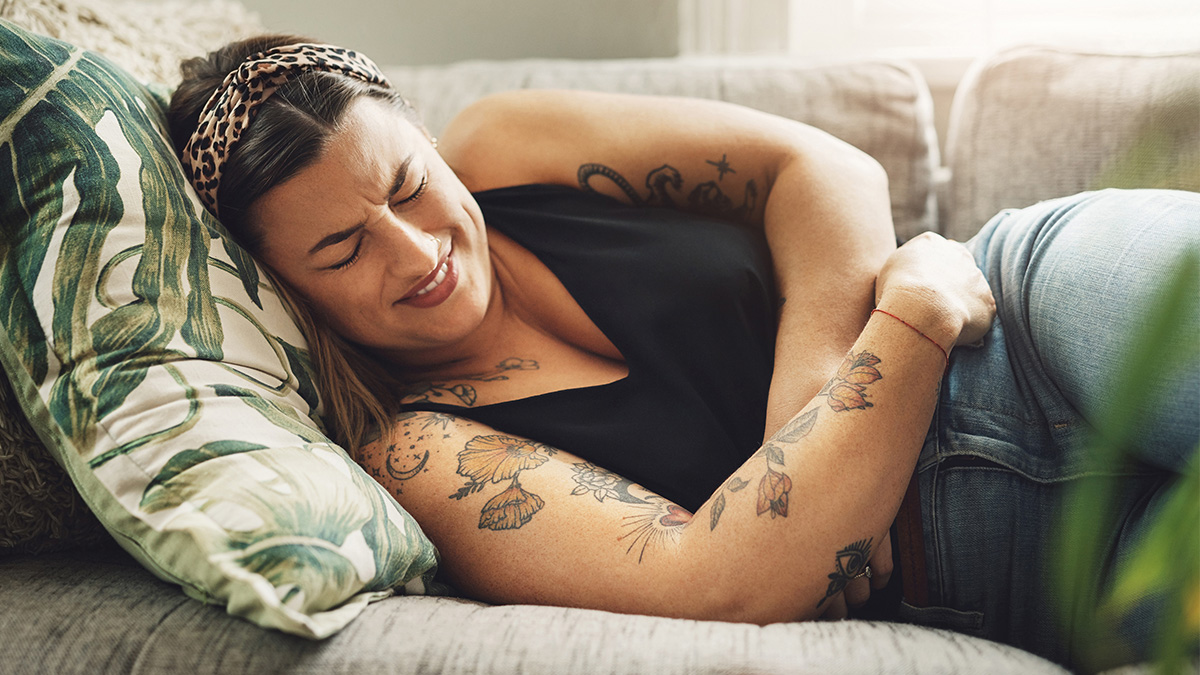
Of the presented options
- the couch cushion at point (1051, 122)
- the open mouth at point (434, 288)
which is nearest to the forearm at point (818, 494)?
the open mouth at point (434, 288)

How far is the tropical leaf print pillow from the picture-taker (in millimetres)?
636

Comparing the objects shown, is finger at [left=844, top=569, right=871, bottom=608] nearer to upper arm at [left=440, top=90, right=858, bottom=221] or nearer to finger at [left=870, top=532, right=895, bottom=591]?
finger at [left=870, top=532, right=895, bottom=591]

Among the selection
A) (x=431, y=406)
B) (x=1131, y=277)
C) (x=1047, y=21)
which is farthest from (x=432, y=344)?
(x=1047, y=21)

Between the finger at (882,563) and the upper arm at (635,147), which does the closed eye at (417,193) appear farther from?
the finger at (882,563)

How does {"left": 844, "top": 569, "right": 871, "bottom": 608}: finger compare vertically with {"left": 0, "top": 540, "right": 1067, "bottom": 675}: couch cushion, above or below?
below

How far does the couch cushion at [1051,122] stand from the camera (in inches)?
49.5

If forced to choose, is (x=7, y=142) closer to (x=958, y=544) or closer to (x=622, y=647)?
(x=622, y=647)

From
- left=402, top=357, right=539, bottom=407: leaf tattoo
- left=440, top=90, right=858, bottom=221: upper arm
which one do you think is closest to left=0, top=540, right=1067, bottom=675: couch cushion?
left=402, top=357, right=539, bottom=407: leaf tattoo

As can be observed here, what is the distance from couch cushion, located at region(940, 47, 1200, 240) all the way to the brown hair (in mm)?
1013

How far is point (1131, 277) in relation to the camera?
772 mm

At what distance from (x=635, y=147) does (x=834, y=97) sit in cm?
49

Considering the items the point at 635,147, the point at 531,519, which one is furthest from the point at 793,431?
the point at 635,147

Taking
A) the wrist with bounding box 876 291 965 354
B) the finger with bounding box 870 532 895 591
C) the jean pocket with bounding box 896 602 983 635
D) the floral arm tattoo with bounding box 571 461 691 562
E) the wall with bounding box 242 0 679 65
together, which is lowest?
the jean pocket with bounding box 896 602 983 635

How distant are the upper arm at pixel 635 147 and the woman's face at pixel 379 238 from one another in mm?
161
